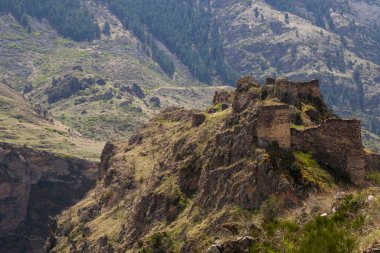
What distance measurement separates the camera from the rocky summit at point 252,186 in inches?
1885

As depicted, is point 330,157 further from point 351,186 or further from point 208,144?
point 208,144

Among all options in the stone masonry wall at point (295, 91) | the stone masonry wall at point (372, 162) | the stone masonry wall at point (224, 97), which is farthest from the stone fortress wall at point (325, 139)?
the stone masonry wall at point (224, 97)

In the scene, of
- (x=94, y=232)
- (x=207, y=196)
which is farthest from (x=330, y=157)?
(x=94, y=232)

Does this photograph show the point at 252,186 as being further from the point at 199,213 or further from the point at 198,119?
the point at 198,119

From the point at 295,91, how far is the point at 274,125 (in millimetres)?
10843

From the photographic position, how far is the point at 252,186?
73.9m

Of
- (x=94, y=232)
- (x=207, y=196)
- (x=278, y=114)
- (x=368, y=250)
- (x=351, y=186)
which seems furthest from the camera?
(x=94, y=232)

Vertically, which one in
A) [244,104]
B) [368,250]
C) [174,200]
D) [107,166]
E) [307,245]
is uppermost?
[368,250]

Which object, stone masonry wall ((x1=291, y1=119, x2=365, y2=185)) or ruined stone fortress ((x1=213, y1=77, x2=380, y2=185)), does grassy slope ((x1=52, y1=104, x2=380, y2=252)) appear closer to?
stone masonry wall ((x1=291, y1=119, x2=365, y2=185))

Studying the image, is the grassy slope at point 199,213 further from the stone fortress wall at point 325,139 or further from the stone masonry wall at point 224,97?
the stone masonry wall at point 224,97

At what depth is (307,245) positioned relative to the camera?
4409 centimetres

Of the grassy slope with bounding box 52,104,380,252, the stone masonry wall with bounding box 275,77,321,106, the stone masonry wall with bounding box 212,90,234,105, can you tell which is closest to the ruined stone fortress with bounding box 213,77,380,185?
the grassy slope with bounding box 52,104,380,252

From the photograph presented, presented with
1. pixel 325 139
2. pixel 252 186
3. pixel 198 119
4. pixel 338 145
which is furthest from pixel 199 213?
pixel 198 119

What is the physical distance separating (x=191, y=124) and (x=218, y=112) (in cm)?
696
